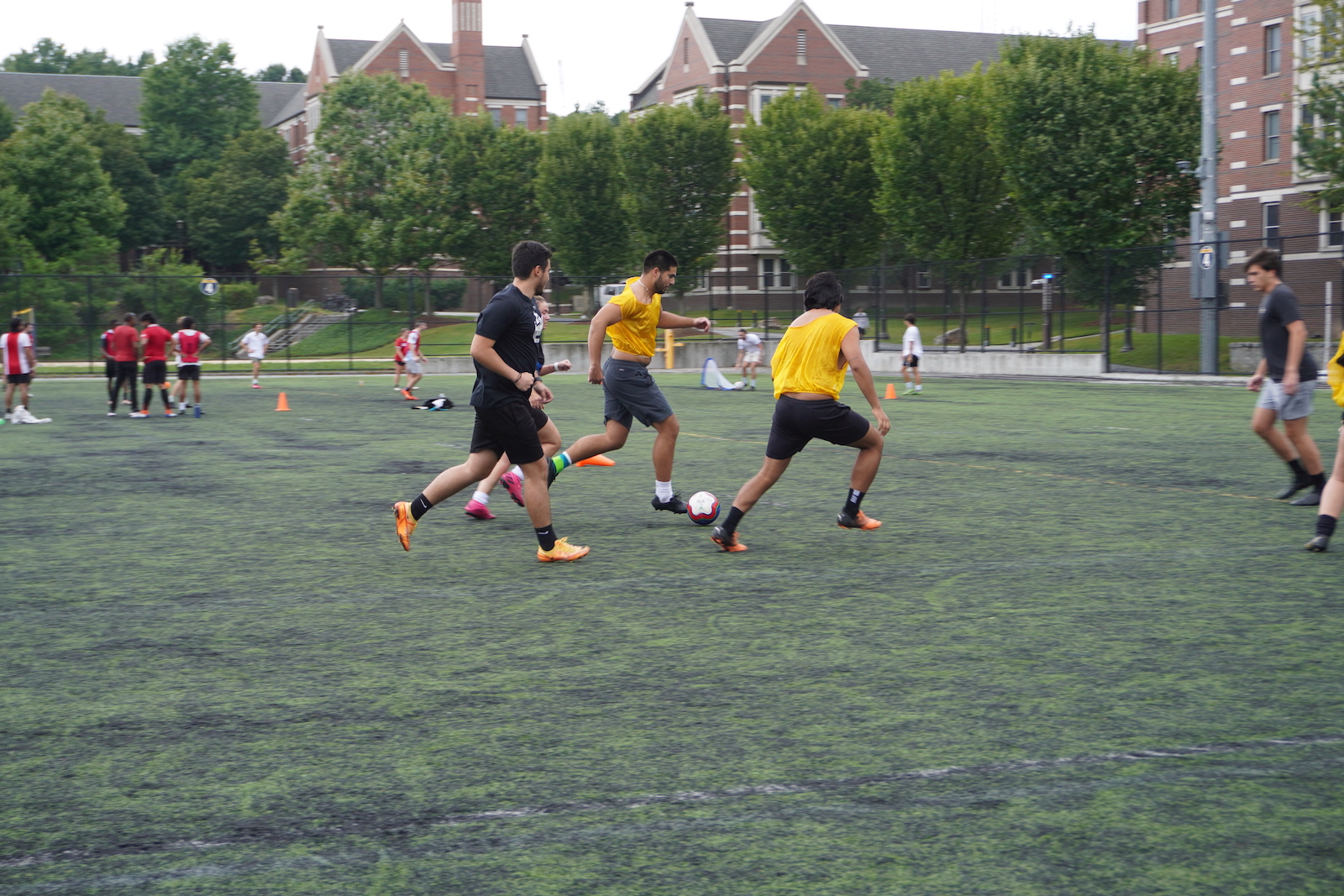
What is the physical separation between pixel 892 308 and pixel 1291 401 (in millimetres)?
33257

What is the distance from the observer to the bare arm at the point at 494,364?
301 inches

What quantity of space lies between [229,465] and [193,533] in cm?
520

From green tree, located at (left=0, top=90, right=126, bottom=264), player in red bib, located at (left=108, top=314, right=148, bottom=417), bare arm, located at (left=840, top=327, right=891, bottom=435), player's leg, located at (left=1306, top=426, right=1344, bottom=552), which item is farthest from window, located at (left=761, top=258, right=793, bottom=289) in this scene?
player's leg, located at (left=1306, top=426, right=1344, bottom=552)

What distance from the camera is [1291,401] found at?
1017 cm

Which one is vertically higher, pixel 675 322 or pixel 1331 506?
pixel 675 322

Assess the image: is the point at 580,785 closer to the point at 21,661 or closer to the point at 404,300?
the point at 21,661

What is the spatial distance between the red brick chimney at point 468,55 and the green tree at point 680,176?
31.7m

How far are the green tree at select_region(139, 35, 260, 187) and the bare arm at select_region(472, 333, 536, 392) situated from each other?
87.5 metres

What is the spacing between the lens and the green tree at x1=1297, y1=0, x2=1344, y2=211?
1154 inches

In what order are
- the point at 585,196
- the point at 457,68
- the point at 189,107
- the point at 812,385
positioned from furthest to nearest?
the point at 189,107, the point at 457,68, the point at 585,196, the point at 812,385

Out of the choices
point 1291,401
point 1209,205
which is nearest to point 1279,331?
point 1291,401

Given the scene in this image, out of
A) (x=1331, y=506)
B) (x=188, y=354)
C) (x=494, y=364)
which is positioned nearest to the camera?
(x=494, y=364)

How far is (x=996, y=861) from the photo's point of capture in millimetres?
3508

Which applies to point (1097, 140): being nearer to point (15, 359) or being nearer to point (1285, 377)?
point (15, 359)
